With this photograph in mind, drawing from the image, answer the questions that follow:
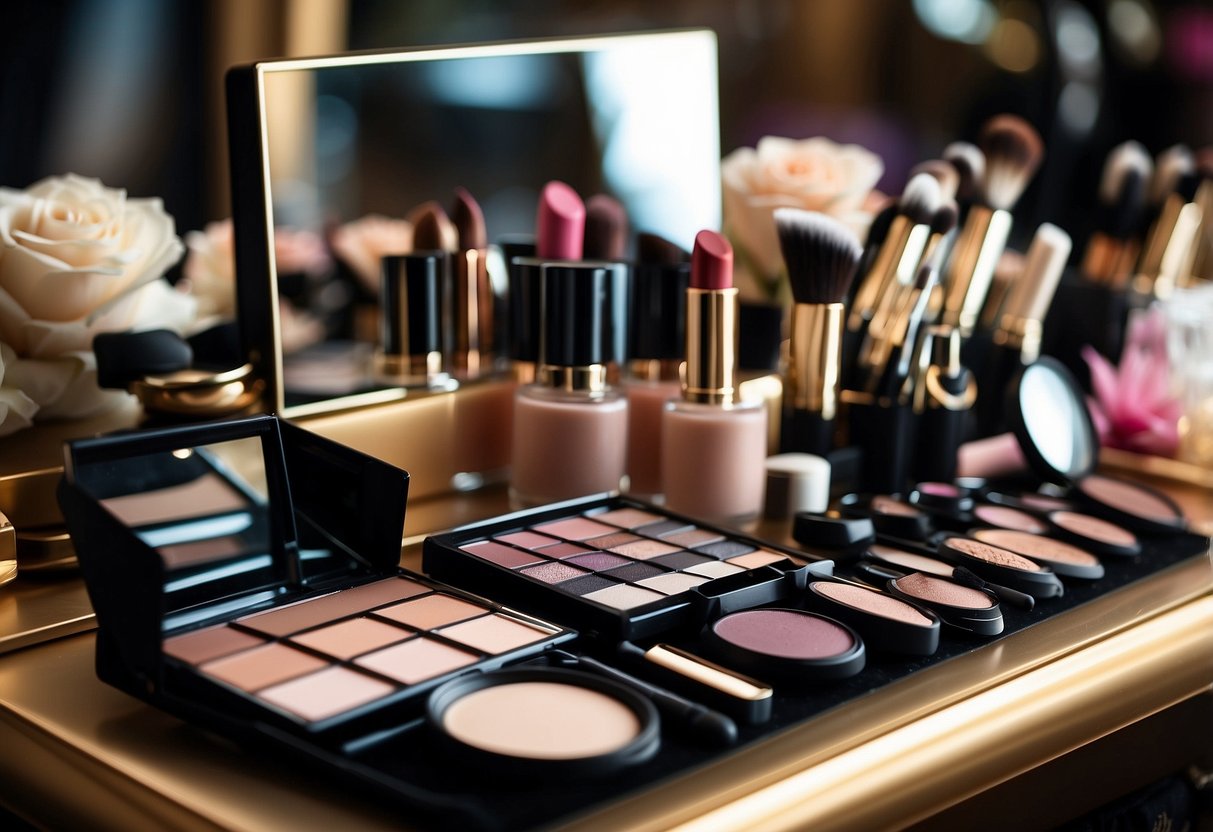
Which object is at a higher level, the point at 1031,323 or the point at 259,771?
the point at 1031,323

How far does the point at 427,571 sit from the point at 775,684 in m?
0.20

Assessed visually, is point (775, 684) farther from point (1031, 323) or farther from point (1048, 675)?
point (1031, 323)

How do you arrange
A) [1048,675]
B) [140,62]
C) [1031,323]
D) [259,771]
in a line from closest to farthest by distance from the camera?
[259,771] → [1048,675] → [1031,323] → [140,62]

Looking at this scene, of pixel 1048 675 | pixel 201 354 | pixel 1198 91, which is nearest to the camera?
pixel 1048 675

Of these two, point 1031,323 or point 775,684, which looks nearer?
point 775,684

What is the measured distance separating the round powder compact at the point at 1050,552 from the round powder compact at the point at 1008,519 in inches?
0.4

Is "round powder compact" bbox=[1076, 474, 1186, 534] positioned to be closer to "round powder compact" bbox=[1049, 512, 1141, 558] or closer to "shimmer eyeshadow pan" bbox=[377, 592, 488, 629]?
"round powder compact" bbox=[1049, 512, 1141, 558]

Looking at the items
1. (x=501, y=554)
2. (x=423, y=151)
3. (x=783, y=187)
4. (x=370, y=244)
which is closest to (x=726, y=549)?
(x=501, y=554)

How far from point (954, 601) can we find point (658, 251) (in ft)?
1.07

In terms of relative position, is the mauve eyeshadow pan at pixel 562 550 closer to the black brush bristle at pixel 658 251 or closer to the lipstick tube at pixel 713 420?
the lipstick tube at pixel 713 420

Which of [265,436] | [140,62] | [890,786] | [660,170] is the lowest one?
[890,786]

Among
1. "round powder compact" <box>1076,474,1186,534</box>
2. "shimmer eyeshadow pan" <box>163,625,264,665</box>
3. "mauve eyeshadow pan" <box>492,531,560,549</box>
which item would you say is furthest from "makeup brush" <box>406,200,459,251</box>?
"round powder compact" <box>1076,474,1186,534</box>

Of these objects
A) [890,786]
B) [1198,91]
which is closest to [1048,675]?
[890,786]

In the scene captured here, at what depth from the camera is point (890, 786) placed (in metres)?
0.51
